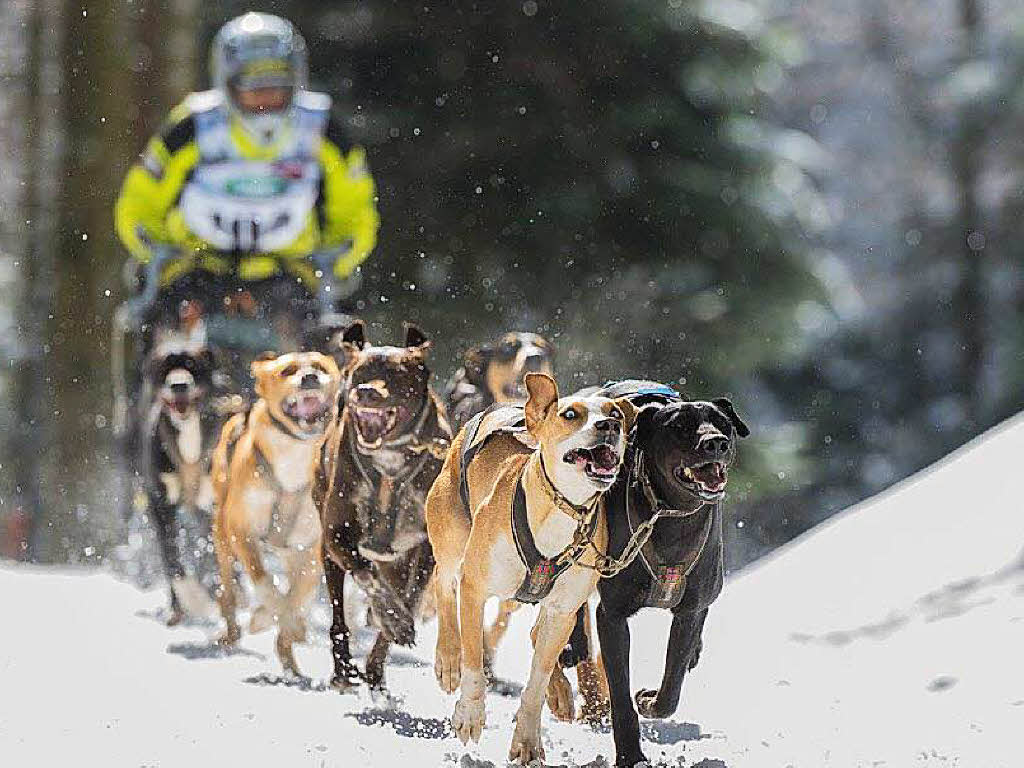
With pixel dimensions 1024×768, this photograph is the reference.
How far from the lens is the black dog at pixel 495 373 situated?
359 inches

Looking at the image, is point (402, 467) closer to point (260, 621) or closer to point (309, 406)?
point (309, 406)

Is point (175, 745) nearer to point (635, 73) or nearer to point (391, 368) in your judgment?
point (391, 368)

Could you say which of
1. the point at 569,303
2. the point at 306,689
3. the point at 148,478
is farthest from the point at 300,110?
the point at 569,303

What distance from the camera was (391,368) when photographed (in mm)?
7594

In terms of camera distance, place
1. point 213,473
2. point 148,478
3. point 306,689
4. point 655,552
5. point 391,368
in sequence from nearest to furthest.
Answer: point 655,552 < point 391,368 < point 306,689 < point 213,473 < point 148,478

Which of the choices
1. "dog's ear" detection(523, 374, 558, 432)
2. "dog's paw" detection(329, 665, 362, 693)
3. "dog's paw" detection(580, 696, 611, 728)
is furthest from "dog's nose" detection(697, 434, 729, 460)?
"dog's paw" detection(329, 665, 362, 693)

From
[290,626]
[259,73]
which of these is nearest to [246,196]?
[259,73]

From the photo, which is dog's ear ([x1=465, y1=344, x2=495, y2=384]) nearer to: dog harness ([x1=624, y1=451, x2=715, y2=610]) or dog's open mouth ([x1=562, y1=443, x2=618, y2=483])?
dog harness ([x1=624, y1=451, x2=715, y2=610])

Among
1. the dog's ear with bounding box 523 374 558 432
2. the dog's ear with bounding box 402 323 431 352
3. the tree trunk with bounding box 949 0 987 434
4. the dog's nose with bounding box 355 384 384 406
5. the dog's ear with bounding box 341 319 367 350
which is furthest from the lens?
the tree trunk with bounding box 949 0 987 434

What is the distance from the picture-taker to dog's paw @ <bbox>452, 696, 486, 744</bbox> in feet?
21.0

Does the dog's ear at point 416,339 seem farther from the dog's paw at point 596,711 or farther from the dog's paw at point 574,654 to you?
the dog's paw at point 596,711

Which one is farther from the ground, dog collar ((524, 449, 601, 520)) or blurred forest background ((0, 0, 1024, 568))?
blurred forest background ((0, 0, 1024, 568))

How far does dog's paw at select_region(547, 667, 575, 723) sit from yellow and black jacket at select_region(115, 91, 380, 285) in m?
5.15

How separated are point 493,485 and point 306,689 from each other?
203cm
